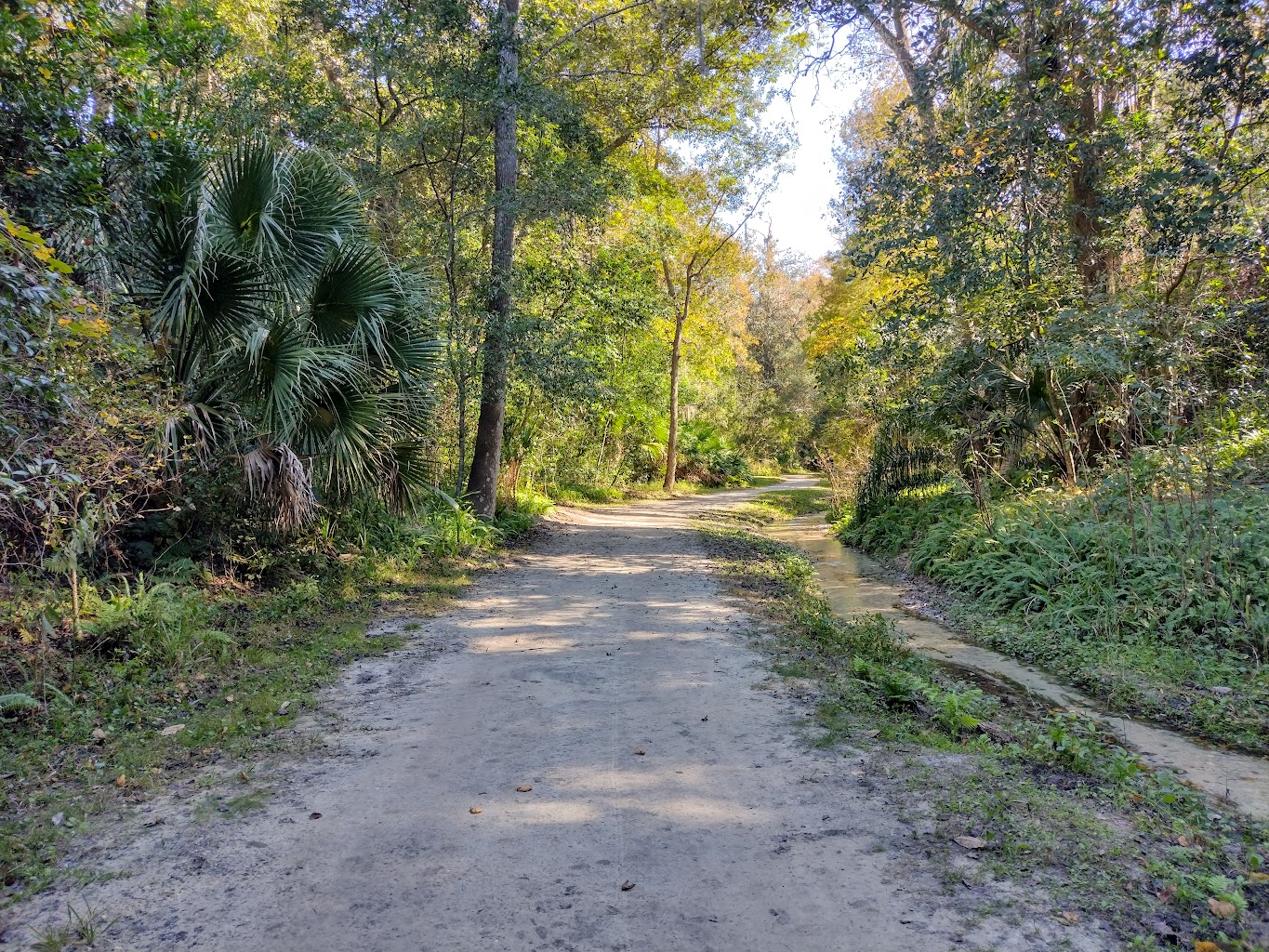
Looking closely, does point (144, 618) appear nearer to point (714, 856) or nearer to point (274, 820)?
point (274, 820)

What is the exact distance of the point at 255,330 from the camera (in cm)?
738

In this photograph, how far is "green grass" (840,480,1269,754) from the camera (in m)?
6.21

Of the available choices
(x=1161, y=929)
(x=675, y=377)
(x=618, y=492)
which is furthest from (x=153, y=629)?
(x=675, y=377)

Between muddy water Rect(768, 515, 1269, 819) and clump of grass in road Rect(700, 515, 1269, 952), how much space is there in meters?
0.40

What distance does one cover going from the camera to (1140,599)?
25.5 ft

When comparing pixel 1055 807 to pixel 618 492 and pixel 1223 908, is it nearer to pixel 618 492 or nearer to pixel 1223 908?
pixel 1223 908

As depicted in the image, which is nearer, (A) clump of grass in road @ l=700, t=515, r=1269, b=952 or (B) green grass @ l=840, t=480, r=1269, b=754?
(A) clump of grass in road @ l=700, t=515, r=1269, b=952

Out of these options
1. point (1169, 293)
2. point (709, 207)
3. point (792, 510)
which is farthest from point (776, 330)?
point (1169, 293)

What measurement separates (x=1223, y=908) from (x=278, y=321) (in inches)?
317

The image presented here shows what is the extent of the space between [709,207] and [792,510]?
11.1 meters

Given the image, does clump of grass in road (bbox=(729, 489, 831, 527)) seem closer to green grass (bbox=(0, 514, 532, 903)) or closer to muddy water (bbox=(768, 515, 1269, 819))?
muddy water (bbox=(768, 515, 1269, 819))

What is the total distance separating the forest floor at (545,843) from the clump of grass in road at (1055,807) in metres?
0.19

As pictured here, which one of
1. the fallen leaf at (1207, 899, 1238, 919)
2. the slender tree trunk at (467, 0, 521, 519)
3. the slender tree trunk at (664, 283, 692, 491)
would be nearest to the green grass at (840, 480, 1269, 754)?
the fallen leaf at (1207, 899, 1238, 919)

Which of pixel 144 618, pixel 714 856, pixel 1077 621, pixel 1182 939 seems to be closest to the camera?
Answer: pixel 1182 939
